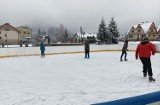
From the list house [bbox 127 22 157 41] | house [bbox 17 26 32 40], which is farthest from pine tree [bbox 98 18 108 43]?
house [bbox 17 26 32 40]

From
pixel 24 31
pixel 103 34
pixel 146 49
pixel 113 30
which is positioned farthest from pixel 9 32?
pixel 146 49

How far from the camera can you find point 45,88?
636 centimetres

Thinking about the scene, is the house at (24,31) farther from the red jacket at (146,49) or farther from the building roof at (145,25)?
the red jacket at (146,49)

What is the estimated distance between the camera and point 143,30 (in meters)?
67.3

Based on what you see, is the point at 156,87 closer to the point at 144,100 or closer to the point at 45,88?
the point at 45,88

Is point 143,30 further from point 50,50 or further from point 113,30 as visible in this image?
point 50,50

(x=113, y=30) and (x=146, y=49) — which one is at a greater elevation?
(x=113, y=30)

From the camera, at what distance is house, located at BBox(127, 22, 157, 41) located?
66562mm

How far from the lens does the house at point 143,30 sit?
66.6 meters

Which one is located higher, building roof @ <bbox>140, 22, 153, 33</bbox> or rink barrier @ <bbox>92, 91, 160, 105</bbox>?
building roof @ <bbox>140, 22, 153, 33</bbox>

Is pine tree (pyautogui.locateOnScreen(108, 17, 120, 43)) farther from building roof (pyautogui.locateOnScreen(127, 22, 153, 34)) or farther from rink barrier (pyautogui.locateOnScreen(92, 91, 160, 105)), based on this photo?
rink barrier (pyautogui.locateOnScreen(92, 91, 160, 105))

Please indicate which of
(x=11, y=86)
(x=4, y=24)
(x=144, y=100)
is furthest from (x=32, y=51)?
(x=4, y=24)

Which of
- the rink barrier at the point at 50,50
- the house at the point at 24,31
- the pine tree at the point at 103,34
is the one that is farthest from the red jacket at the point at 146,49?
the house at the point at 24,31

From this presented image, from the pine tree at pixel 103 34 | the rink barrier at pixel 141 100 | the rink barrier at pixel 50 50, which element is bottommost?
the rink barrier at pixel 50 50
